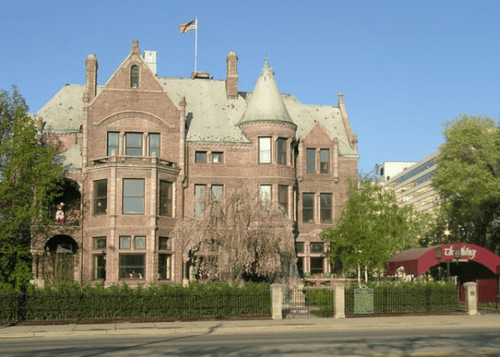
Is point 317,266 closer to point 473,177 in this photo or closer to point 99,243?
point 473,177

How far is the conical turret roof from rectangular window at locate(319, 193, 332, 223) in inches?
255

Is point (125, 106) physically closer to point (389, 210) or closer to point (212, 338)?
point (389, 210)

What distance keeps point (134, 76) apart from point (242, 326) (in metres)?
23.6

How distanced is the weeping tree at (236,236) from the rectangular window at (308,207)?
11.2m

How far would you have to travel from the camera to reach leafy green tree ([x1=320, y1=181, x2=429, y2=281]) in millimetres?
44812

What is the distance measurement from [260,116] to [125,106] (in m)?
9.47

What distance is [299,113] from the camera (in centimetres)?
5475

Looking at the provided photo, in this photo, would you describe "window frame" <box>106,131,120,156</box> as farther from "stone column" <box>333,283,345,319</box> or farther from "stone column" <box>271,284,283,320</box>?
"stone column" <box>333,283,345,319</box>

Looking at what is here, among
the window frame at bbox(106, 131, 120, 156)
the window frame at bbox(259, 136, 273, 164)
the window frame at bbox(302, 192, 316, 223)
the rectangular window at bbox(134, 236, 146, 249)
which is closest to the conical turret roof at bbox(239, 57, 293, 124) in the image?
the window frame at bbox(259, 136, 273, 164)

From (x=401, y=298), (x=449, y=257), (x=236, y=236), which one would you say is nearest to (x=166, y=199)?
(x=236, y=236)

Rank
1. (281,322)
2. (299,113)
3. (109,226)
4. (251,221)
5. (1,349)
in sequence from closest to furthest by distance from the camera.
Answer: (1,349) < (281,322) < (251,221) < (109,226) < (299,113)

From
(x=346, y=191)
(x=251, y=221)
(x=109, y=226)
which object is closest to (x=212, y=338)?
(x=251, y=221)

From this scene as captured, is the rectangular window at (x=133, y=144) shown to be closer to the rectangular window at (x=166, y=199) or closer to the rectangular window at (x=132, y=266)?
the rectangular window at (x=166, y=199)

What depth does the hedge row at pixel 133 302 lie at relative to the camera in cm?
3094
